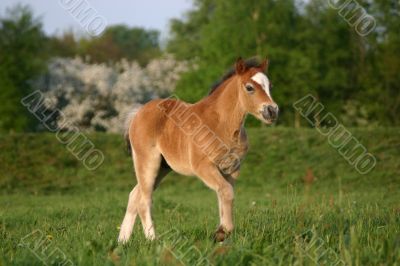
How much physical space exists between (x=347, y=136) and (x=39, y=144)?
490 inches

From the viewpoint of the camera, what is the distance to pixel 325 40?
47.5m

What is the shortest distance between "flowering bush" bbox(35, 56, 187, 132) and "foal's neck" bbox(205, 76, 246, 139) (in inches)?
1749

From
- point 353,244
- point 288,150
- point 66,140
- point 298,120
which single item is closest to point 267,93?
point 353,244

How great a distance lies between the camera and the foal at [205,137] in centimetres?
827

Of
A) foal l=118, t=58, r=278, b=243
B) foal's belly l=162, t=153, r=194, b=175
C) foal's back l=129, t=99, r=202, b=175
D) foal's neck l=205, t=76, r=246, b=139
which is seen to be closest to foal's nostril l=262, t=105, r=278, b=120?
foal l=118, t=58, r=278, b=243

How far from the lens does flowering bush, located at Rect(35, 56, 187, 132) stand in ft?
186

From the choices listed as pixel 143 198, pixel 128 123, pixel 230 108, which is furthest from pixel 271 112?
pixel 128 123

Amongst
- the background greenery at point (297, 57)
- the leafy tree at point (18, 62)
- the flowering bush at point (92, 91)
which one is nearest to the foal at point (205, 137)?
the background greenery at point (297, 57)

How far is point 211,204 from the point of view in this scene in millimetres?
17234

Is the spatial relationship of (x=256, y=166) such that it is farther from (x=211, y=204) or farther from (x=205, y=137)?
(x=205, y=137)

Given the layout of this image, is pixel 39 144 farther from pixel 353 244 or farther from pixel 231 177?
pixel 353 244

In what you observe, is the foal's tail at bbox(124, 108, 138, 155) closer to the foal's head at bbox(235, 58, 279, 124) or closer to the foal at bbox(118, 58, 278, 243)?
the foal at bbox(118, 58, 278, 243)

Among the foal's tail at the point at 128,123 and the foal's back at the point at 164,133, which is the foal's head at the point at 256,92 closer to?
the foal's back at the point at 164,133

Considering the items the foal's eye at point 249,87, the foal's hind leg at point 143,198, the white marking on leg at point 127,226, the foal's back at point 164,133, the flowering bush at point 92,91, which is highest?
the flowering bush at point 92,91
